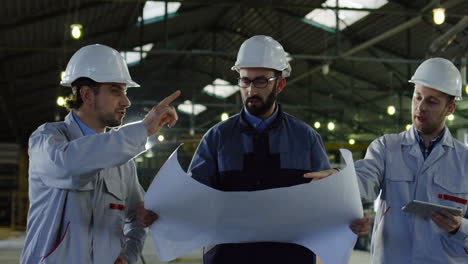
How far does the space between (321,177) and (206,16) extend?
1827cm

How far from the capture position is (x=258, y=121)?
9.81 feet

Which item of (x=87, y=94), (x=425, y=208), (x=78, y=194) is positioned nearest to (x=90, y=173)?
(x=78, y=194)

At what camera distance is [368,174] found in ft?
10.7

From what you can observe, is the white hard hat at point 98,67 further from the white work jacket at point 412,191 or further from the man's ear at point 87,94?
the white work jacket at point 412,191

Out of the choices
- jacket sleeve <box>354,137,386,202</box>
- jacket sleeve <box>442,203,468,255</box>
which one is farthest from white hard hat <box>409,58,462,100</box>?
jacket sleeve <box>442,203,468,255</box>

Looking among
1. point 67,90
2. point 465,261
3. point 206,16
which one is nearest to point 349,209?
point 465,261


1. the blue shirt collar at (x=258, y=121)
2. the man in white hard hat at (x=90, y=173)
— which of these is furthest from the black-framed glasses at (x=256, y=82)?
the man in white hard hat at (x=90, y=173)

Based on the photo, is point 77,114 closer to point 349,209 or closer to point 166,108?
point 166,108

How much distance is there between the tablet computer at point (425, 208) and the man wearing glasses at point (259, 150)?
17.2 inches

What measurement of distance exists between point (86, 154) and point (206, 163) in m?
0.70

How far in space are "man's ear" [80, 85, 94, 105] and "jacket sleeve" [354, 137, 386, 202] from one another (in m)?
1.48

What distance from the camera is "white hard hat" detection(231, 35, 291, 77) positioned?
2.97 metres

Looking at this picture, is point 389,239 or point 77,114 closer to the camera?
point 77,114

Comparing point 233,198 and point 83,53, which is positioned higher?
point 83,53
